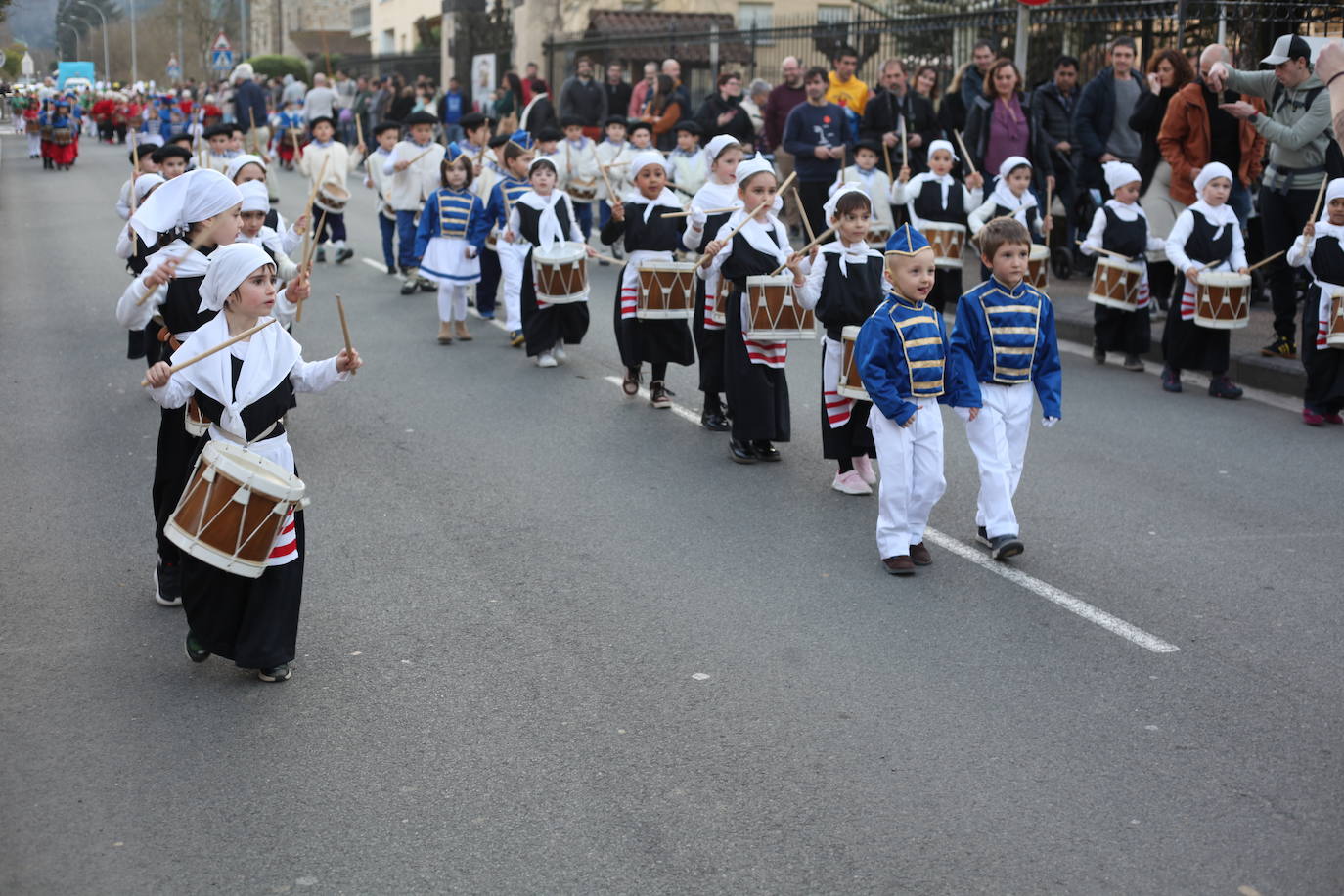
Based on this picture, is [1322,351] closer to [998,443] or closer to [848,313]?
[848,313]

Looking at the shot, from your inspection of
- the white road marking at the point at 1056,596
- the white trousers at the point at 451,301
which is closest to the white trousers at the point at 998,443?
the white road marking at the point at 1056,596

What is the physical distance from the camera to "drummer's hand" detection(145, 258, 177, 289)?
640cm

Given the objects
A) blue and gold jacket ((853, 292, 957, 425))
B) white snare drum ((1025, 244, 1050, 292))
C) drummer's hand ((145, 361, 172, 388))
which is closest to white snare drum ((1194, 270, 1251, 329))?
white snare drum ((1025, 244, 1050, 292))

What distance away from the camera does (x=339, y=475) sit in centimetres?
910

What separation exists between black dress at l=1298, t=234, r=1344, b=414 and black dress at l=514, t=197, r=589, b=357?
5.08 meters

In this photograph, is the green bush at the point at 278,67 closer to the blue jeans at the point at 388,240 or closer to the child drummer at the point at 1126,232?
the blue jeans at the point at 388,240

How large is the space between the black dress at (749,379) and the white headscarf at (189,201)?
3.20 metres

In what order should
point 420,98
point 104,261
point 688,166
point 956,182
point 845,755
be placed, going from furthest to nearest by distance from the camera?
point 420,98 < point 104,261 < point 688,166 < point 956,182 < point 845,755

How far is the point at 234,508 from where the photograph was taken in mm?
5484

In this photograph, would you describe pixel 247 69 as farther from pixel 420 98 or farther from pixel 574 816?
pixel 574 816

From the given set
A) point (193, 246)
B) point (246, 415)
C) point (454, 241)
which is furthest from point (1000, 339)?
point (454, 241)

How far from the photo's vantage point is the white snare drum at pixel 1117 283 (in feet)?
39.1

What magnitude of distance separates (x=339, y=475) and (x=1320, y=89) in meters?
7.73

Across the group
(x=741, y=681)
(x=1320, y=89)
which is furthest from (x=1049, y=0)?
(x=741, y=681)
